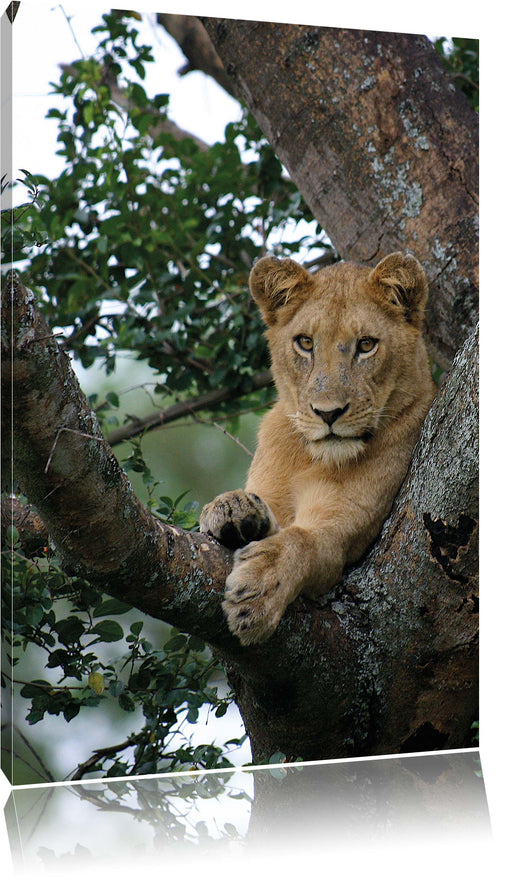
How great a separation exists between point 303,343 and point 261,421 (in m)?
0.46

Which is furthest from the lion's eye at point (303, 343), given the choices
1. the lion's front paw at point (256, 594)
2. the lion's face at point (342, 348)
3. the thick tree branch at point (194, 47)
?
the thick tree branch at point (194, 47)

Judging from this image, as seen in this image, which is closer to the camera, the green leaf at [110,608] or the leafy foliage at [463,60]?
the green leaf at [110,608]

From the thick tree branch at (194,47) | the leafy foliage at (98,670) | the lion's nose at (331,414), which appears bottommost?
the leafy foliage at (98,670)

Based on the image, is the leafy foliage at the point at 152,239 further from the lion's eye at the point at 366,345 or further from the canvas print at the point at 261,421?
the lion's eye at the point at 366,345

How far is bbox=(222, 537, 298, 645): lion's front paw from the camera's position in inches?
115

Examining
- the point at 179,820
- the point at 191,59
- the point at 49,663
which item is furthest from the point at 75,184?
the point at 179,820

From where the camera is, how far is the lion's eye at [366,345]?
355 cm

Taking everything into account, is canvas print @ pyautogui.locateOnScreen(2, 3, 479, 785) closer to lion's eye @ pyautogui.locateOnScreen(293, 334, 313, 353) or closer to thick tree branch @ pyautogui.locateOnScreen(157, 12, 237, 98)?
lion's eye @ pyautogui.locateOnScreen(293, 334, 313, 353)

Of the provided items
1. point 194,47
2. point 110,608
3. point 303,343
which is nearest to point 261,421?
point 303,343

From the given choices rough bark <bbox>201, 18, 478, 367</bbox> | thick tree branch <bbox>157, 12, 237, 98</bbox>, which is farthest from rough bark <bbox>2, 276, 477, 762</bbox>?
thick tree branch <bbox>157, 12, 237, 98</bbox>

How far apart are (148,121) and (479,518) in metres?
2.58

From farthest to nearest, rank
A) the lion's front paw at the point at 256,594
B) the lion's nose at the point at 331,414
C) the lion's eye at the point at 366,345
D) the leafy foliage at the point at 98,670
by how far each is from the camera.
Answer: the lion's eye at the point at 366,345
the lion's nose at the point at 331,414
the leafy foliage at the point at 98,670
the lion's front paw at the point at 256,594

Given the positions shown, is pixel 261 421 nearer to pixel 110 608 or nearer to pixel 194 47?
pixel 110 608

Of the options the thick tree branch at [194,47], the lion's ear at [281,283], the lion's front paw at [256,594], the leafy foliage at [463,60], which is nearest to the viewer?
the lion's front paw at [256,594]
